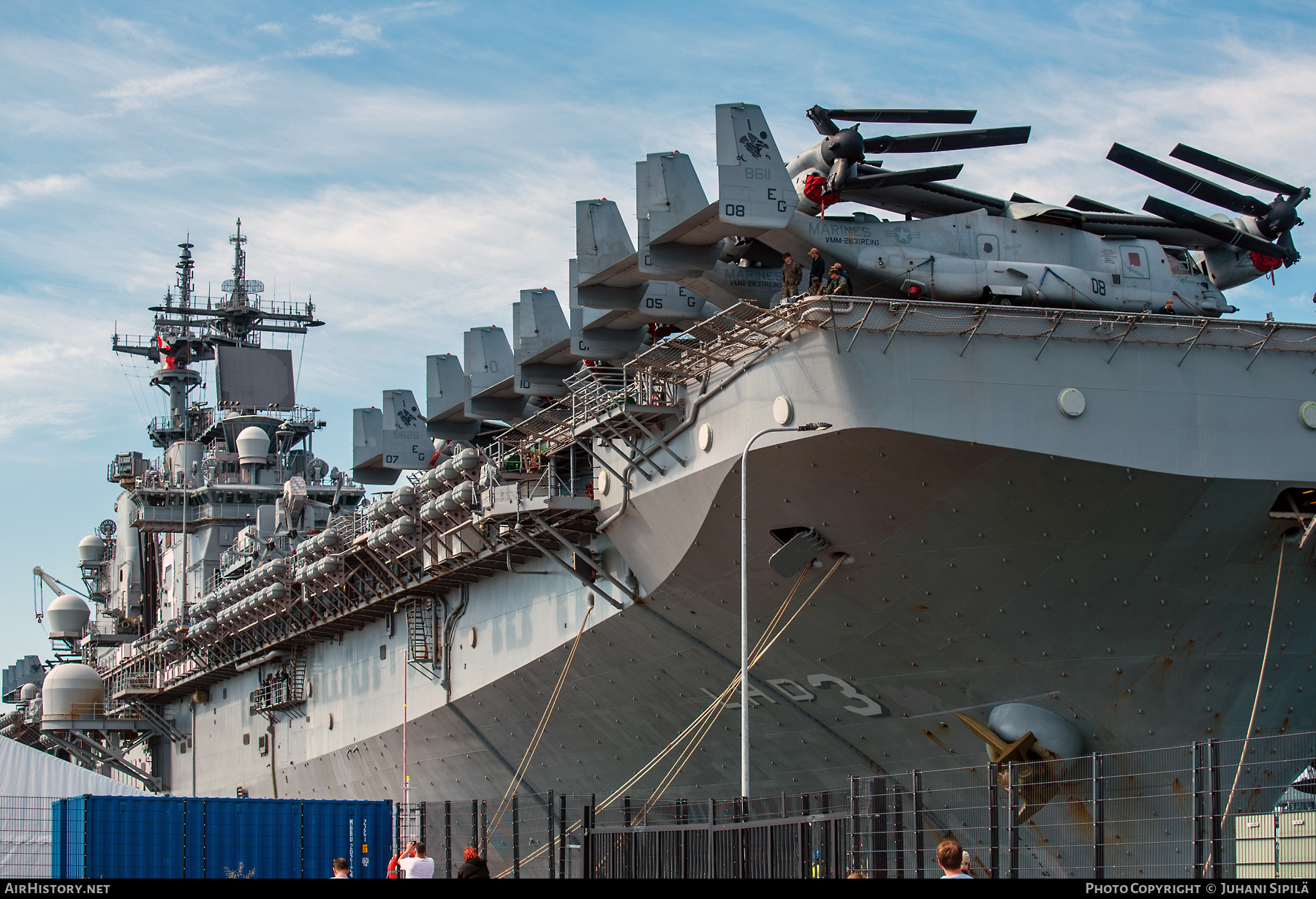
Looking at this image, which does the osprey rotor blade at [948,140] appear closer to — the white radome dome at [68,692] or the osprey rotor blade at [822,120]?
the osprey rotor blade at [822,120]

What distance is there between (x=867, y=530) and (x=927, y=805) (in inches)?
172

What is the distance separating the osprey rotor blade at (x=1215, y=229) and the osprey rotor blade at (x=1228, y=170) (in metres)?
0.64

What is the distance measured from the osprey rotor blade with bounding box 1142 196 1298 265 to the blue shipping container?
43.4ft

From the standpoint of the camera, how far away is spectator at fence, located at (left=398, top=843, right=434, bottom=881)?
38.0 feet

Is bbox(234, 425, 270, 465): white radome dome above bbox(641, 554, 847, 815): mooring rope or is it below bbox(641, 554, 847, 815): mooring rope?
above

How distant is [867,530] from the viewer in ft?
55.3

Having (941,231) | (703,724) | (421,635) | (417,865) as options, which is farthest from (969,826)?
(421,635)

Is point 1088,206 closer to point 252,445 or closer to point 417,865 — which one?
point 417,865

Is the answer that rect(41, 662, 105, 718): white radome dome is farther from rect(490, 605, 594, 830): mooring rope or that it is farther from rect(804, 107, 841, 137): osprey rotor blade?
rect(804, 107, 841, 137): osprey rotor blade

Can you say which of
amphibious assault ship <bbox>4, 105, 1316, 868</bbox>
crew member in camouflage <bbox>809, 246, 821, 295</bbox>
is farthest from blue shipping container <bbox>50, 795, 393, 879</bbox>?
crew member in camouflage <bbox>809, 246, 821, 295</bbox>

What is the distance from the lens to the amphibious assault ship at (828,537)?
15.9 m

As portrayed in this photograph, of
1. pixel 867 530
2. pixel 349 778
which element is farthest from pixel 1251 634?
pixel 349 778

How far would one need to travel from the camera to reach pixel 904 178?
18922 millimetres

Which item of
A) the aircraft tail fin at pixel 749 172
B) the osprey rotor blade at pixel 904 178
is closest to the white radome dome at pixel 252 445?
the osprey rotor blade at pixel 904 178
